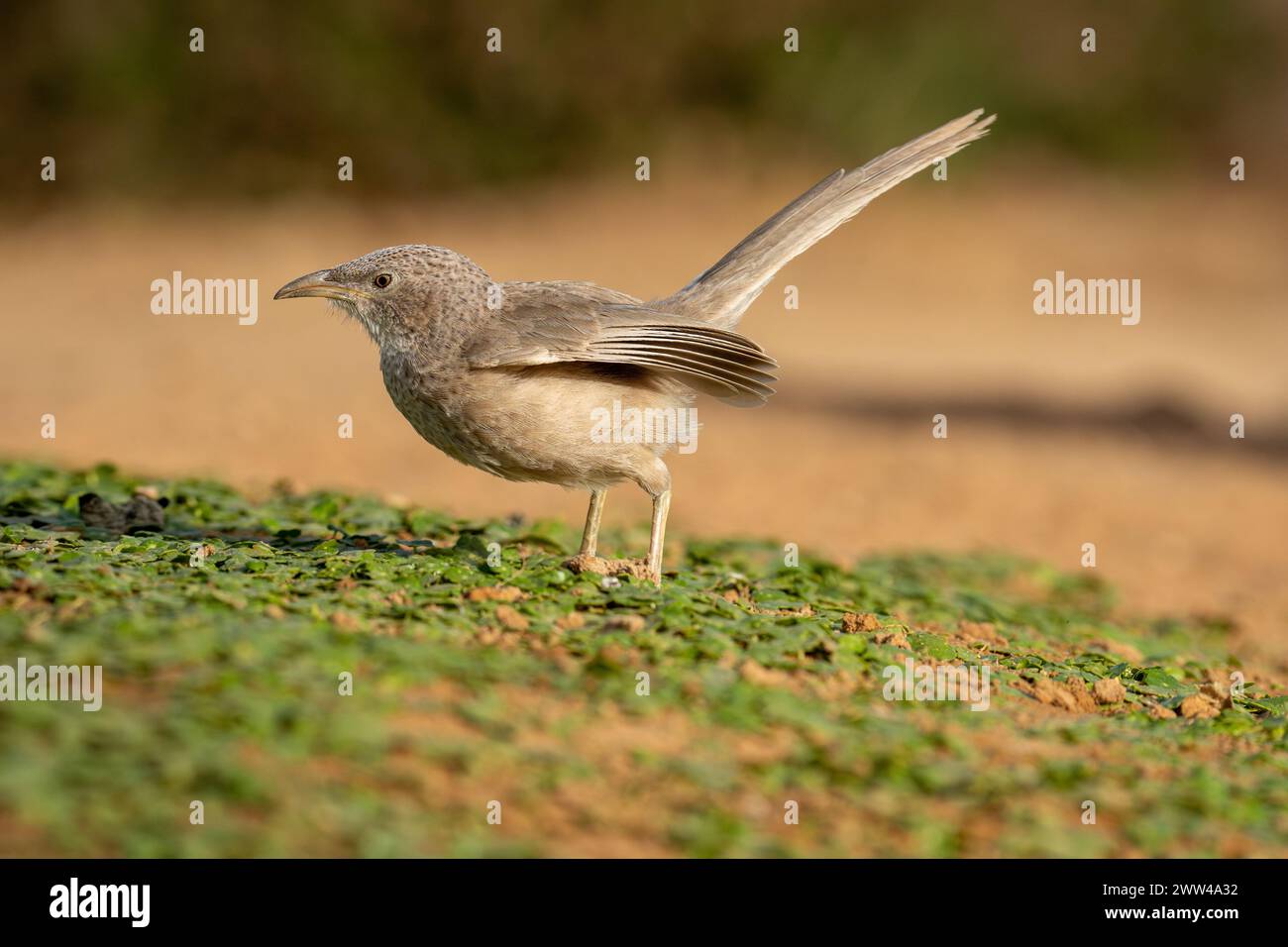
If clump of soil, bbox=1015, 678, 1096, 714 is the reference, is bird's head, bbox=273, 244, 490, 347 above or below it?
above

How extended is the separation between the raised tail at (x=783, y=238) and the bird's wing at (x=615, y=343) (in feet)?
1.28

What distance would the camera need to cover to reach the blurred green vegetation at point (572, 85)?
2581 centimetres

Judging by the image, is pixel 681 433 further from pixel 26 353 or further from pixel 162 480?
pixel 26 353

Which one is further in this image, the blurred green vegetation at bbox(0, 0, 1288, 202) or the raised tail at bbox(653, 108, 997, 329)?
the blurred green vegetation at bbox(0, 0, 1288, 202)

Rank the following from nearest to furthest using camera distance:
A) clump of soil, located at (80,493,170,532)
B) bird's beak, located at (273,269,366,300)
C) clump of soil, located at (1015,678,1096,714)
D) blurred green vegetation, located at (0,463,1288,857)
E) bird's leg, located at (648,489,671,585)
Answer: blurred green vegetation, located at (0,463,1288,857)
clump of soil, located at (1015,678,1096,714)
bird's beak, located at (273,269,366,300)
bird's leg, located at (648,489,671,585)
clump of soil, located at (80,493,170,532)

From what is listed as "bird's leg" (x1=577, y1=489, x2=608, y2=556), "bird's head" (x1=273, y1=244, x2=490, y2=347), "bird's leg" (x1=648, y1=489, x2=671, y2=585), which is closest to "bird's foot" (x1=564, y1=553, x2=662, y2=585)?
"bird's leg" (x1=648, y1=489, x2=671, y2=585)

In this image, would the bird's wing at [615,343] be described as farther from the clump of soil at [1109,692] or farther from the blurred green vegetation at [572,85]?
the blurred green vegetation at [572,85]

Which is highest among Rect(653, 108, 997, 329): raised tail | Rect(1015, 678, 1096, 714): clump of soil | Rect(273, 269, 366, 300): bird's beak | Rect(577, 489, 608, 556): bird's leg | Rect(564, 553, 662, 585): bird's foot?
Rect(653, 108, 997, 329): raised tail

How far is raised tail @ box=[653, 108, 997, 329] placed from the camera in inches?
286

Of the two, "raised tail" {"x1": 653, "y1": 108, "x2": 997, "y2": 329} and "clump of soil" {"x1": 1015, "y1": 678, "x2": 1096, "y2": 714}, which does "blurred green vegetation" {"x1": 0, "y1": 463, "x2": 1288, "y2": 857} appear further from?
"raised tail" {"x1": 653, "y1": 108, "x2": 997, "y2": 329}

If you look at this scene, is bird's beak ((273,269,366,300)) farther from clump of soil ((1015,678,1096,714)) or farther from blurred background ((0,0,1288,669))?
blurred background ((0,0,1288,669))

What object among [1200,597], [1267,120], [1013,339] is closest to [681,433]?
[1200,597]

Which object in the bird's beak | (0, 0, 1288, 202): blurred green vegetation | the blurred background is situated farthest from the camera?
(0, 0, 1288, 202): blurred green vegetation

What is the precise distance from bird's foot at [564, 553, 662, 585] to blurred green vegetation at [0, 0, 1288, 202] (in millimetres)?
21008
